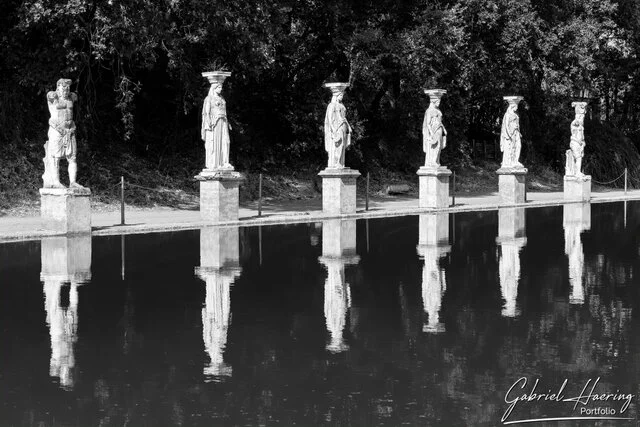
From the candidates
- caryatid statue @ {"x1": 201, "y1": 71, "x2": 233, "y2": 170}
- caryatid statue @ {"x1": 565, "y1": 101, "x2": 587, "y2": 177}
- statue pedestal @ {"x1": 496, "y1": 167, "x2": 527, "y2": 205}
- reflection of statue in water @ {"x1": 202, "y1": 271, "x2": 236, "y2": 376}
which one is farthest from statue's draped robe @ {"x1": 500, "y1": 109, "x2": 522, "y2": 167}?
reflection of statue in water @ {"x1": 202, "y1": 271, "x2": 236, "y2": 376}

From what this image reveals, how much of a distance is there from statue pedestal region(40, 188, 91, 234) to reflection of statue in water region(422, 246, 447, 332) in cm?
631

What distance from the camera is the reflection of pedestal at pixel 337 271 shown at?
1032cm

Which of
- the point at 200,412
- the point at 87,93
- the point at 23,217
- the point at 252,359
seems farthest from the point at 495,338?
the point at 87,93

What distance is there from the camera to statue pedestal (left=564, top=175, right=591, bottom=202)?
3503 centimetres

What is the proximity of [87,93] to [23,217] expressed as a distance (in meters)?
4.92

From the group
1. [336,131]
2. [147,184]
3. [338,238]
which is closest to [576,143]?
[336,131]

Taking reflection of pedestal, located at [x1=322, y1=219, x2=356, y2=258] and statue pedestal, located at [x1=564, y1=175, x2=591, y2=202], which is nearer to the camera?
reflection of pedestal, located at [x1=322, y1=219, x2=356, y2=258]

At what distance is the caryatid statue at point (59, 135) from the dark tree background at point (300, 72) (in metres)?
4.88

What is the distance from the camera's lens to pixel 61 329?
33.8 feet

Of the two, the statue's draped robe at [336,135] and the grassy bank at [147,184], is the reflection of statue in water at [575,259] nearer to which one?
the statue's draped robe at [336,135]

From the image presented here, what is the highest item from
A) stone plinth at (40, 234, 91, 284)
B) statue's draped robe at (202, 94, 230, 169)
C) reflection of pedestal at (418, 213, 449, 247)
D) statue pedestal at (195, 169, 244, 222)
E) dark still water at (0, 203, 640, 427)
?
statue's draped robe at (202, 94, 230, 169)

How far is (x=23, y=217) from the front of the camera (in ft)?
85.1

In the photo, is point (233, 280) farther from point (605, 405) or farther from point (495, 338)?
point (605, 405)

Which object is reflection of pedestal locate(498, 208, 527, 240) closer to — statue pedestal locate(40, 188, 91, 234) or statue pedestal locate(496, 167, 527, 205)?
statue pedestal locate(496, 167, 527, 205)
